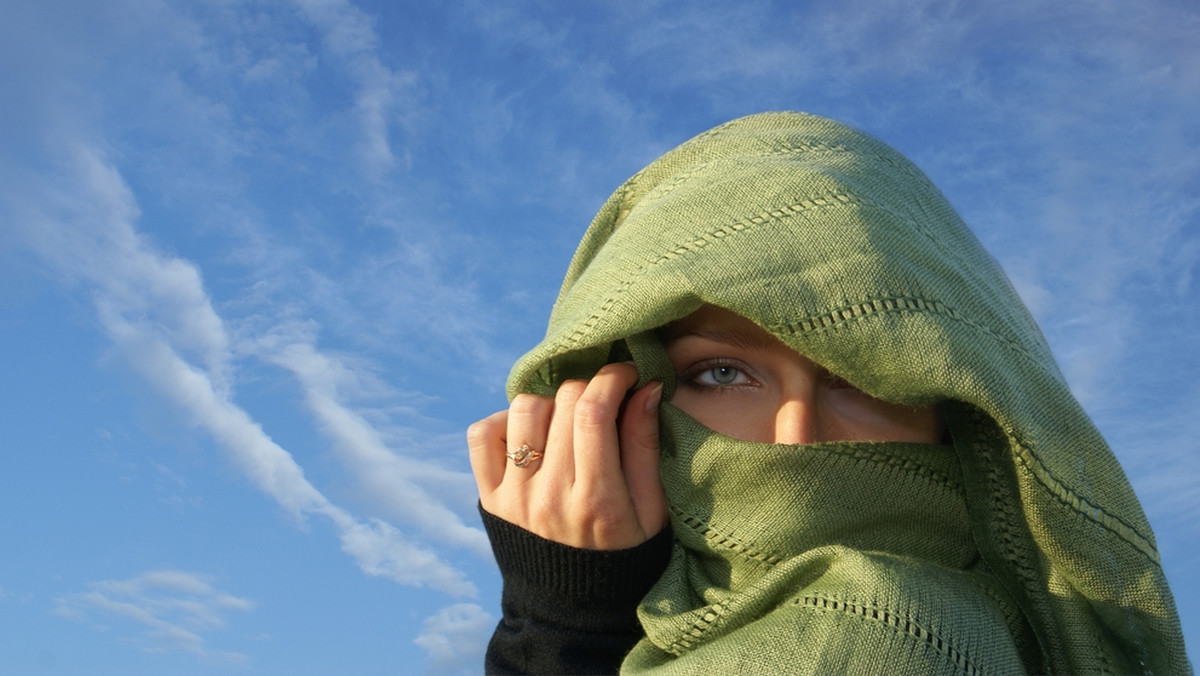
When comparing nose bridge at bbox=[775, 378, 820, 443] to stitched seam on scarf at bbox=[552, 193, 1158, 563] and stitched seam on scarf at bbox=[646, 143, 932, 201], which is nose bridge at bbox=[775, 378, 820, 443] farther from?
stitched seam on scarf at bbox=[646, 143, 932, 201]

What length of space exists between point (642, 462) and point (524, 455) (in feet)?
0.86

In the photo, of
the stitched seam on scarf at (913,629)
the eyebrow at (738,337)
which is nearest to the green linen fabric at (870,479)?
the stitched seam on scarf at (913,629)

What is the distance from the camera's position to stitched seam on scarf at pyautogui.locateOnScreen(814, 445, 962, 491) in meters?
1.99

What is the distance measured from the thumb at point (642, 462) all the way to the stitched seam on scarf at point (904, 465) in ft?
1.23

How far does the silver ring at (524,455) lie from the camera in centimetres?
215

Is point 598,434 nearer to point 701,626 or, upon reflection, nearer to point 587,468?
point 587,468

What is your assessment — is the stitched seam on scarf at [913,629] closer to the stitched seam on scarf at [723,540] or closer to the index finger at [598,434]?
the stitched seam on scarf at [723,540]

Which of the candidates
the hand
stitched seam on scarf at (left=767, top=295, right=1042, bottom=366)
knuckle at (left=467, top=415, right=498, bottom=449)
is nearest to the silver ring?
the hand

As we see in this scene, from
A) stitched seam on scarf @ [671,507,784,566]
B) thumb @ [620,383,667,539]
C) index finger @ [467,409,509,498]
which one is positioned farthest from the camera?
index finger @ [467,409,509,498]

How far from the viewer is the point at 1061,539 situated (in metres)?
1.86

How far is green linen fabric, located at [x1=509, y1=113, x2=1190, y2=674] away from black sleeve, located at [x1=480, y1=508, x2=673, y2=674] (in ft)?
0.24

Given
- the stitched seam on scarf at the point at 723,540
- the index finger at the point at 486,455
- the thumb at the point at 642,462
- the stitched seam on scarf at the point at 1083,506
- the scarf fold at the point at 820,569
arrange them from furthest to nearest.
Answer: the index finger at the point at 486,455
the thumb at the point at 642,462
the stitched seam on scarf at the point at 723,540
the stitched seam on scarf at the point at 1083,506
the scarf fold at the point at 820,569

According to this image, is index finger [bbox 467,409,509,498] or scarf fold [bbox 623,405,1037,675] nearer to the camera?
scarf fold [bbox 623,405,1037,675]

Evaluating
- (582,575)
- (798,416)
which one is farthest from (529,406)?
(798,416)
